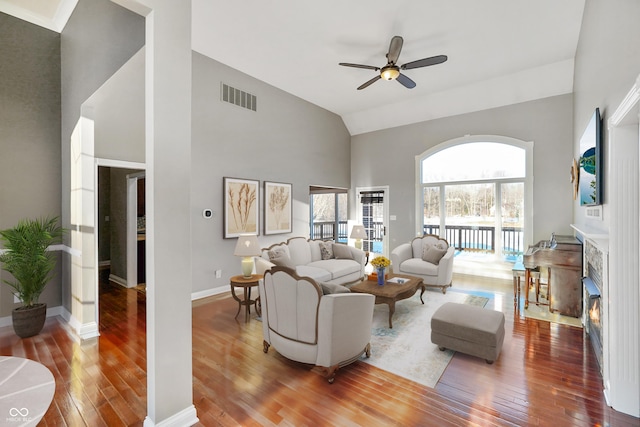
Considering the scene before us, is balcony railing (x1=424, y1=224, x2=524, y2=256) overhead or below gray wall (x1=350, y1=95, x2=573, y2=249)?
below

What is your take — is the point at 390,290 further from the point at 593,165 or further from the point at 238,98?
the point at 238,98

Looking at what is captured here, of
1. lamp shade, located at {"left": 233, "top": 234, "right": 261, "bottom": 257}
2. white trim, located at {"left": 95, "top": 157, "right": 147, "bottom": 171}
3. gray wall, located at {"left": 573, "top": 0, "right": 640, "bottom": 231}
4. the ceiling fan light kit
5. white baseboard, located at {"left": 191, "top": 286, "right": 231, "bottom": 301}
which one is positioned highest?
the ceiling fan light kit

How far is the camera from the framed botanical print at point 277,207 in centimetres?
584

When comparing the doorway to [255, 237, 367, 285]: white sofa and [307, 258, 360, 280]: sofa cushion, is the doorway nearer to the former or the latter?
[255, 237, 367, 285]: white sofa

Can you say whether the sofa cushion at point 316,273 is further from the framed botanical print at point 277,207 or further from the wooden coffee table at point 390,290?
the framed botanical print at point 277,207

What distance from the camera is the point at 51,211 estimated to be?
3.95 m

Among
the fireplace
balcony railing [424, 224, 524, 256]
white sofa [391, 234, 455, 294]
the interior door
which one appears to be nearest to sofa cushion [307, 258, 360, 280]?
white sofa [391, 234, 455, 294]

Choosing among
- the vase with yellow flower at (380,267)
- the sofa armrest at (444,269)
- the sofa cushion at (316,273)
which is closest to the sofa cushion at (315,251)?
the sofa cushion at (316,273)

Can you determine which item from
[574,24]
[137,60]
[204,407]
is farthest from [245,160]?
[574,24]

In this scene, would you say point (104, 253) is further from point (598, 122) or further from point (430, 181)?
point (598, 122)

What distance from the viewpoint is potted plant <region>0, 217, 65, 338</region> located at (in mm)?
3264

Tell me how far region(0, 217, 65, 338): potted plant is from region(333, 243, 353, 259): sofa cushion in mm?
4350

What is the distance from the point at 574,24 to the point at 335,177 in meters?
5.22

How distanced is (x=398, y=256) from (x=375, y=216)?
7.82 feet
